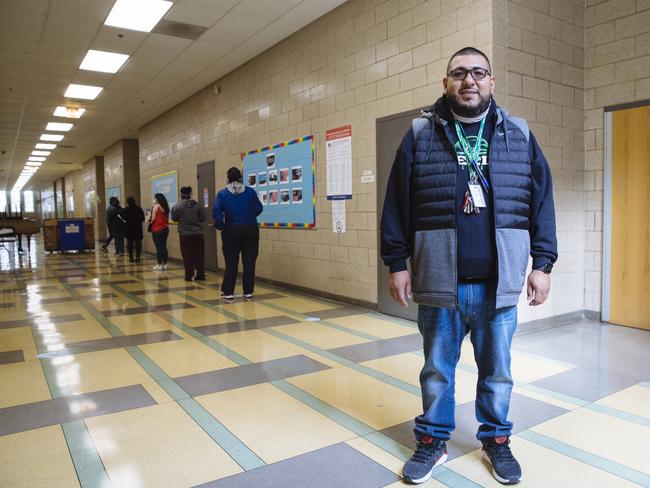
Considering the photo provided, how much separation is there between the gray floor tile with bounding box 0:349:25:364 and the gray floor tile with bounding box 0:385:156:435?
3.24 feet

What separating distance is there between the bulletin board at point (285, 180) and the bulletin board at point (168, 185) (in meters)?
3.35

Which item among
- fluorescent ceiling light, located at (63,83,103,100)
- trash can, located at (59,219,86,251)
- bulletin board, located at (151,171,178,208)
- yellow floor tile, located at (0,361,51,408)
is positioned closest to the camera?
yellow floor tile, located at (0,361,51,408)

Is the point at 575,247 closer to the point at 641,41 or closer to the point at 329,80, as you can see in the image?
the point at 641,41

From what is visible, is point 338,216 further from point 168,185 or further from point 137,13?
point 168,185

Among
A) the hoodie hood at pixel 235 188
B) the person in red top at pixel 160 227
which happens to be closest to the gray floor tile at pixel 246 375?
the hoodie hood at pixel 235 188

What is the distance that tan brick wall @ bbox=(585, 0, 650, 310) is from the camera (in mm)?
4188

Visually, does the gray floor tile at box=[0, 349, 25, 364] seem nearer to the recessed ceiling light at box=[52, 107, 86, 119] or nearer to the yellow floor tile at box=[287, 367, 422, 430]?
the yellow floor tile at box=[287, 367, 422, 430]

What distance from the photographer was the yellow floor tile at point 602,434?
2096 millimetres

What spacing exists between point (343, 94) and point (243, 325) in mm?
2675

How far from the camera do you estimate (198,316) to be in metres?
4.95

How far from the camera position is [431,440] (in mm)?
2008

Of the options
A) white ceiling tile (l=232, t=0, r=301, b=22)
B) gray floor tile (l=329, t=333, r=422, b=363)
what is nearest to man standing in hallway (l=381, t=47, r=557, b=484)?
gray floor tile (l=329, t=333, r=422, b=363)

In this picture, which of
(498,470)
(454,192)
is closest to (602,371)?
(498,470)

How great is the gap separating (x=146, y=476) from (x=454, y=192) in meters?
1.60
